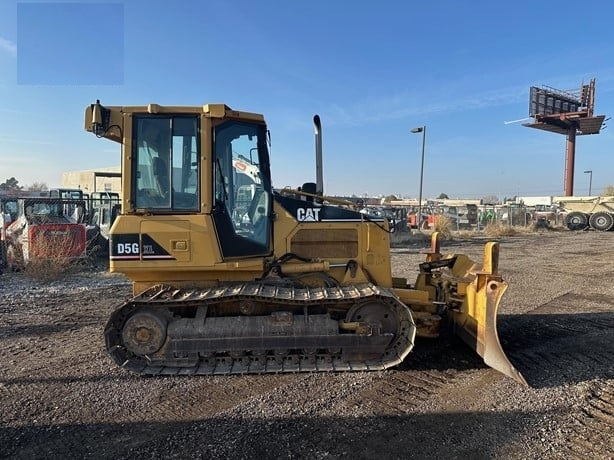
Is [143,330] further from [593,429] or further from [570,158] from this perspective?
[570,158]

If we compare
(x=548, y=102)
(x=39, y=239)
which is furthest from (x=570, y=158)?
(x=39, y=239)

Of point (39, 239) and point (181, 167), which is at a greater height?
point (181, 167)

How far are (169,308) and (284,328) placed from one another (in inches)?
53.7

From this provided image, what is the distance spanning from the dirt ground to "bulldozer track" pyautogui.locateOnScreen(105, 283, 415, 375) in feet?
0.46

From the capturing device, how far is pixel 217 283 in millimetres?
5625

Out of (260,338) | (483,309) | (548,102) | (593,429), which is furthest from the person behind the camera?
(548,102)

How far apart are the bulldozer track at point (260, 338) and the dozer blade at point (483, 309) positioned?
2.83 feet

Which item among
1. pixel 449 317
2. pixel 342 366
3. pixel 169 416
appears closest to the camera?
pixel 169 416

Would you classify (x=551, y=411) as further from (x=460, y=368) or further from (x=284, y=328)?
(x=284, y=328)

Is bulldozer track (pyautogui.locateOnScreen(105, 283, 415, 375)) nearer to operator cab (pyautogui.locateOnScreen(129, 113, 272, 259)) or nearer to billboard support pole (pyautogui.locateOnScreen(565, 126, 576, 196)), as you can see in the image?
operator cab (pyautogui.locateOnScreen(129, 113, 272, 259))

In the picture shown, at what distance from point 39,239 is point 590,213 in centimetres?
3664

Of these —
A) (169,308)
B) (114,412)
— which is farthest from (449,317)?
(114,412)

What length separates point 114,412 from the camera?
13.8ft

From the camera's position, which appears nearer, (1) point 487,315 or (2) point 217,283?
(1) point 487,315
